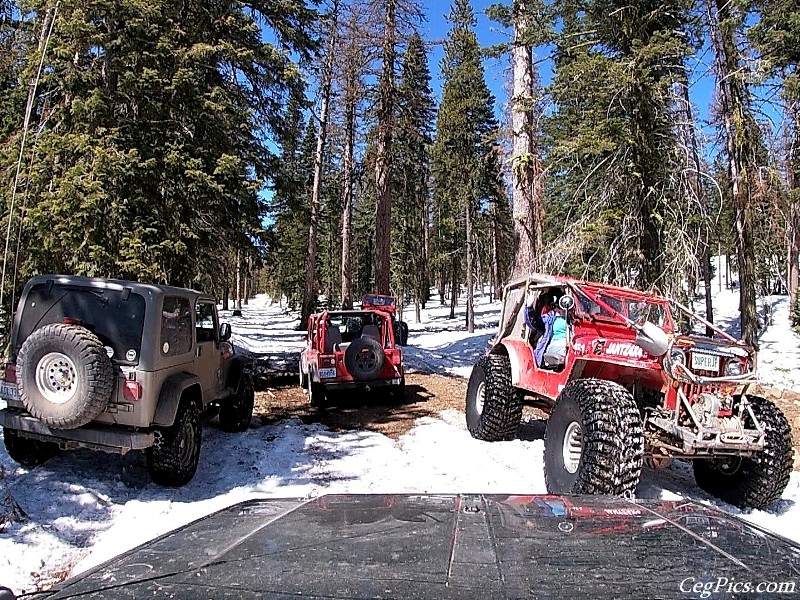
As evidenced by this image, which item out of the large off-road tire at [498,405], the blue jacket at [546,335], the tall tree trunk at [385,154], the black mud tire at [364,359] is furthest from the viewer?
the tall tree trunk at [385,154]

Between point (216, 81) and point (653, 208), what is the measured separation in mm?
9814

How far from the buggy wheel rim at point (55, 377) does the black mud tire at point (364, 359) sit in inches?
210

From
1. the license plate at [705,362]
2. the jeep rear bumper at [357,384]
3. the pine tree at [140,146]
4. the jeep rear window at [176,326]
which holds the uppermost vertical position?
the pine tree at [140,146]

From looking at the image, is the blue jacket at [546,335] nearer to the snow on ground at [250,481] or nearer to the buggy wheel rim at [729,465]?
the snow on ground at [250,481]

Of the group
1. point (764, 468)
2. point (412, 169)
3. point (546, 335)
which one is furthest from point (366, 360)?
point (412, 169)

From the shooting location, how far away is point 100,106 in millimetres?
9375

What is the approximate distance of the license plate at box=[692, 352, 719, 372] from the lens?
5535mm

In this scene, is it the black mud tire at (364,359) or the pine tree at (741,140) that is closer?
the black mud tire at (364,359)

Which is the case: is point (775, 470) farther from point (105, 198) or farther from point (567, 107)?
point (567, 107)

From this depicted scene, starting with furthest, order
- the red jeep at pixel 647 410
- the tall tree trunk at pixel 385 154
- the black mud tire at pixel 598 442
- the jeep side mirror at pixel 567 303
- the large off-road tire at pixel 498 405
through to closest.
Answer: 1. the tall tree trunk at pixel 385 154
2. the large off-road tire at pixel 498 405
3. the jeep side mirror at pixel 567 303
4. the red jeep at pixel 647 410
5. the black mud tire at pixel 598 442

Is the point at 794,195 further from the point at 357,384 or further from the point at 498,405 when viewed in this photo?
the point at 357,384

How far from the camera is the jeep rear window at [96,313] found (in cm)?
591

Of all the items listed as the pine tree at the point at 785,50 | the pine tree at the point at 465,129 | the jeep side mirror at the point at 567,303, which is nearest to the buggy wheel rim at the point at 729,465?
the jeep side mirror at the point at 567,303

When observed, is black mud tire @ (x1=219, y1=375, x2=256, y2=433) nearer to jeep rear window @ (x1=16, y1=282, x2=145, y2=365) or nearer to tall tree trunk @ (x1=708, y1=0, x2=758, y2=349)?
jeep rear window @ (x1=16, y1=282, x2=145, y2=365)
